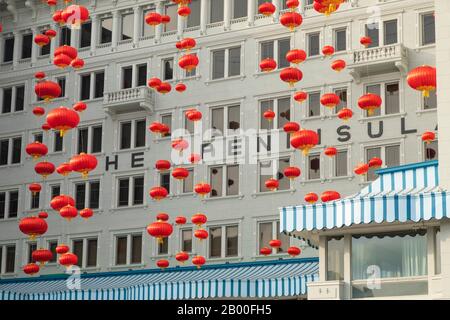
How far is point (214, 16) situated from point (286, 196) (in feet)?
36.2

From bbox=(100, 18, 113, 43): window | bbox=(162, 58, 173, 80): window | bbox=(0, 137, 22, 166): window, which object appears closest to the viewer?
bbox=(162, 58, 173, 80): window

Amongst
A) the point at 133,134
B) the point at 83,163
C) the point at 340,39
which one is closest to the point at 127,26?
the point at 133,134

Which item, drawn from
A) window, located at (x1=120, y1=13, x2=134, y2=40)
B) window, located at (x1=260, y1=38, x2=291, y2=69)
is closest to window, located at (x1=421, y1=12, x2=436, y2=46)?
window, located at (x1=260, y1=38, x2=291, y2=69)

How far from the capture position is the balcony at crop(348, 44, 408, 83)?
43.9 m

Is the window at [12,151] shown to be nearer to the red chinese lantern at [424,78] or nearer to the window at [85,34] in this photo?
the window at [85,34]

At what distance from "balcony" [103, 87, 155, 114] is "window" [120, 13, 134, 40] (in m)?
3.72

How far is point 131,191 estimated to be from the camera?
51469mm

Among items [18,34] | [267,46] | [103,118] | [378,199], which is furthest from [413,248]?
[18,34]

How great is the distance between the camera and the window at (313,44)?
47638 mm

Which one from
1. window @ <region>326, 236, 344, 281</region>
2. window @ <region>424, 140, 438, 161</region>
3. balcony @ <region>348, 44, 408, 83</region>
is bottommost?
window @ <region>326, 236, 344, 281</region>

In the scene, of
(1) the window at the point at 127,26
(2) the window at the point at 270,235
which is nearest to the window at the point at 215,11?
(1) the window at the point at 127,26

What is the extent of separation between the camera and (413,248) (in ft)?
69.9

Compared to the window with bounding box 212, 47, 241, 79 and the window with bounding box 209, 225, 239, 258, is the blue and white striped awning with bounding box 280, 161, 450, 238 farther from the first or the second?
the window with bounding box 212, 47, 241, 79
